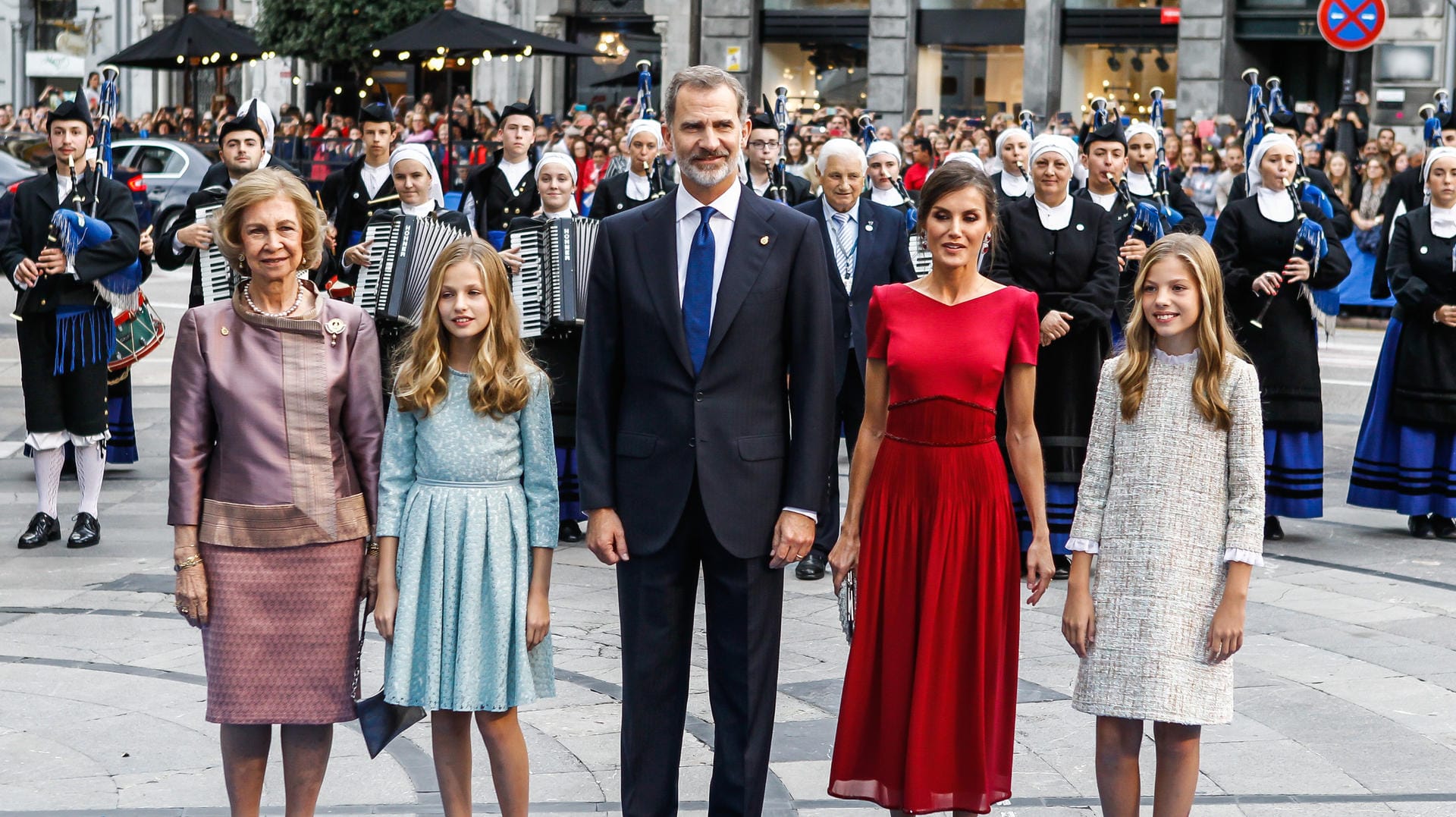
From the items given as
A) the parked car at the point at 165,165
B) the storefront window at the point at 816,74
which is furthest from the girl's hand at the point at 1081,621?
the storefront window at the point at 816,74

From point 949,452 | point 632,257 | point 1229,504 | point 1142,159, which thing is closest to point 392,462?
point 632,257

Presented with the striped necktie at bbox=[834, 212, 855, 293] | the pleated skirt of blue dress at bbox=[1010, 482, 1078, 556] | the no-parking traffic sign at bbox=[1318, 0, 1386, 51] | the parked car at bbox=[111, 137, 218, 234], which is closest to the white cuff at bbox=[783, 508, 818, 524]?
the striped necktie at bbox=[834, 212, 855, 293]

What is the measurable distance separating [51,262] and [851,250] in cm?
377

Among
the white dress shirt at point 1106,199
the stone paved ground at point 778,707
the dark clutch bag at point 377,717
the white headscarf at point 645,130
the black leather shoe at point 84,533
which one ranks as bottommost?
the stone paved ground at point 778,707

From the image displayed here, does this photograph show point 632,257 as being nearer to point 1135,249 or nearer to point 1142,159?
point 1135,249

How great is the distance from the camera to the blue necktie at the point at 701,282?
15.3 feet

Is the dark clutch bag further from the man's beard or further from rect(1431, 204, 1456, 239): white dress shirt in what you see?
rect(1431, 204, 1456, 239): white dress shirt

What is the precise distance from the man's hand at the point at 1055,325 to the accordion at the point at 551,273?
2162 mm

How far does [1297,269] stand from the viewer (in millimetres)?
9383

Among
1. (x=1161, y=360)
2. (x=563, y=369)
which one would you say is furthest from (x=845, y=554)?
(x=563, y=369)

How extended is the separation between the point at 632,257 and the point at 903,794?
156cm

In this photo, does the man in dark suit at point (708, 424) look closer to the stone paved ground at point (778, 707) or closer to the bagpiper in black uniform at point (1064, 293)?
the stone paved ground at point (778, 707)

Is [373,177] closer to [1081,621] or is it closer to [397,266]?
[397,266]

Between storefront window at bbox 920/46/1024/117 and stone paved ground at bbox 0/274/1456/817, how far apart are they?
21.6m
